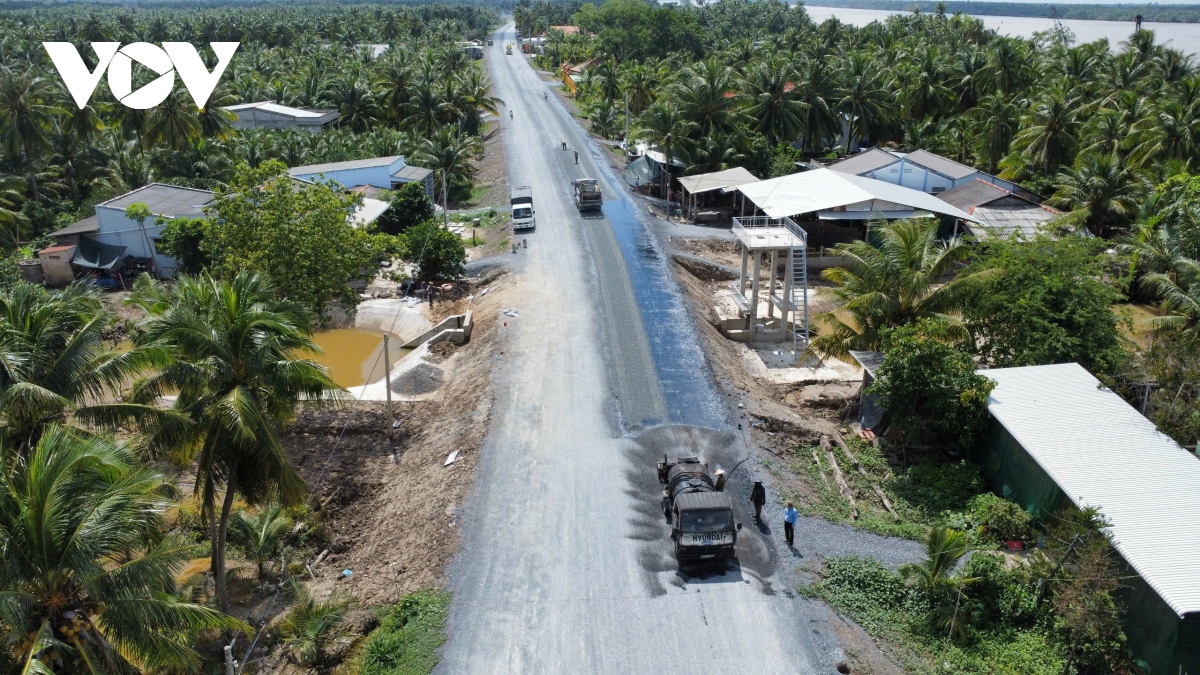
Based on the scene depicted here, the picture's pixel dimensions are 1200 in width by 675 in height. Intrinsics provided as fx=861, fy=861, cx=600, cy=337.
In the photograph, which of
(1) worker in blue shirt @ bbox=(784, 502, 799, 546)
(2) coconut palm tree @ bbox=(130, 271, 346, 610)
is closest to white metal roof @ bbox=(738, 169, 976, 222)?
(1) worker in blue shirt @ bbox=(784, 502, 799, 546)

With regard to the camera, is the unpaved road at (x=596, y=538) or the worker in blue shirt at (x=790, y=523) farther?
the worker in blue shirt at (x=790, y=523)

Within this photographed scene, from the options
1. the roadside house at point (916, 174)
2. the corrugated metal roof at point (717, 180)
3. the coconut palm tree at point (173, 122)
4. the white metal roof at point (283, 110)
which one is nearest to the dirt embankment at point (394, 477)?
the corrugated metal roof at point (717, 180)

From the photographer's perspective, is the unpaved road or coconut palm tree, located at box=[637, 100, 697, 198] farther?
coconut palm tree, located at box=[637, 100, 697, 198]

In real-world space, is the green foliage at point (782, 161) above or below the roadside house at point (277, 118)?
below

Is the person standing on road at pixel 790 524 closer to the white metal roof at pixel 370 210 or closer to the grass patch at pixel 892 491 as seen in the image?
the grass patch at pixel 892 491

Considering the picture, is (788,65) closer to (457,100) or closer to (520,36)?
(457,100)

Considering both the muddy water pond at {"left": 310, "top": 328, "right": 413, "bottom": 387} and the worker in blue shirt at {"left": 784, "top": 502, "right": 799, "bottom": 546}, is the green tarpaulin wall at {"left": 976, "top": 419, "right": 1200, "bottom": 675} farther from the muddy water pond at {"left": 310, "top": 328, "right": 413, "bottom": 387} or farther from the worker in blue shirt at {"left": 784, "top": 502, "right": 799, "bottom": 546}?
the muddy water pond at {"left": 310, "top": 328, "right": 413, "bottom": 387}

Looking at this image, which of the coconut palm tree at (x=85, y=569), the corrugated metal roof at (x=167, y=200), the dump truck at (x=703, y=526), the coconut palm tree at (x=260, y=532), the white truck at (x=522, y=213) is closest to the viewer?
the coconut palm tree at (x=85, y=569)
